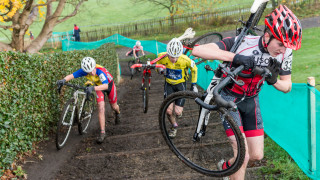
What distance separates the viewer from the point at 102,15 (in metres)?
56.4

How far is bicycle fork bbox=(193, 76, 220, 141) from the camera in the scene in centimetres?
343

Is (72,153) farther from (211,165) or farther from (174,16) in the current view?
(174,16)

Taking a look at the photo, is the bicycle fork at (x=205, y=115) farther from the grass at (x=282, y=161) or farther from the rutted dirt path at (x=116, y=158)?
the grass at (x=282, y=161)

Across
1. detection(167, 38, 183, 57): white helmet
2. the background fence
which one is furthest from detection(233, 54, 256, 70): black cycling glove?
the background fence

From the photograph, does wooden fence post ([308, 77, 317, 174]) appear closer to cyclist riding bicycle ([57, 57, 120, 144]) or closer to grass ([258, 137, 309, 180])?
grass ([258, 137, 309, 180])

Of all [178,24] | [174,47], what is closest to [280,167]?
[174,47]

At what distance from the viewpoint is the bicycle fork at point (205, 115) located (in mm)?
3432

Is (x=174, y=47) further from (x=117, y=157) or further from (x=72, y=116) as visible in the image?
(x=72, y=116)

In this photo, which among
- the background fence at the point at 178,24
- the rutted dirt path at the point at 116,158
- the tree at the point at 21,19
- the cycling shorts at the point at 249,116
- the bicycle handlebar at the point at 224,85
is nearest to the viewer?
the bicycle handlebar at the point at 224,85

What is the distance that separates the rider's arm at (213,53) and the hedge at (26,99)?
388 cm

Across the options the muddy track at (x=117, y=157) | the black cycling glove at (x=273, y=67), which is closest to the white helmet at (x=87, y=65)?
the muddy track at (x=117, y=157)

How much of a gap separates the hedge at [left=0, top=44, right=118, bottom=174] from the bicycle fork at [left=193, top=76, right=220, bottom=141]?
11.7ft

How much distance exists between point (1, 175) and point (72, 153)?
6.91 feet

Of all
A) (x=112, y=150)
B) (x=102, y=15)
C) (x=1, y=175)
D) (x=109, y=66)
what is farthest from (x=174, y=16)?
(x=1, y=175)
